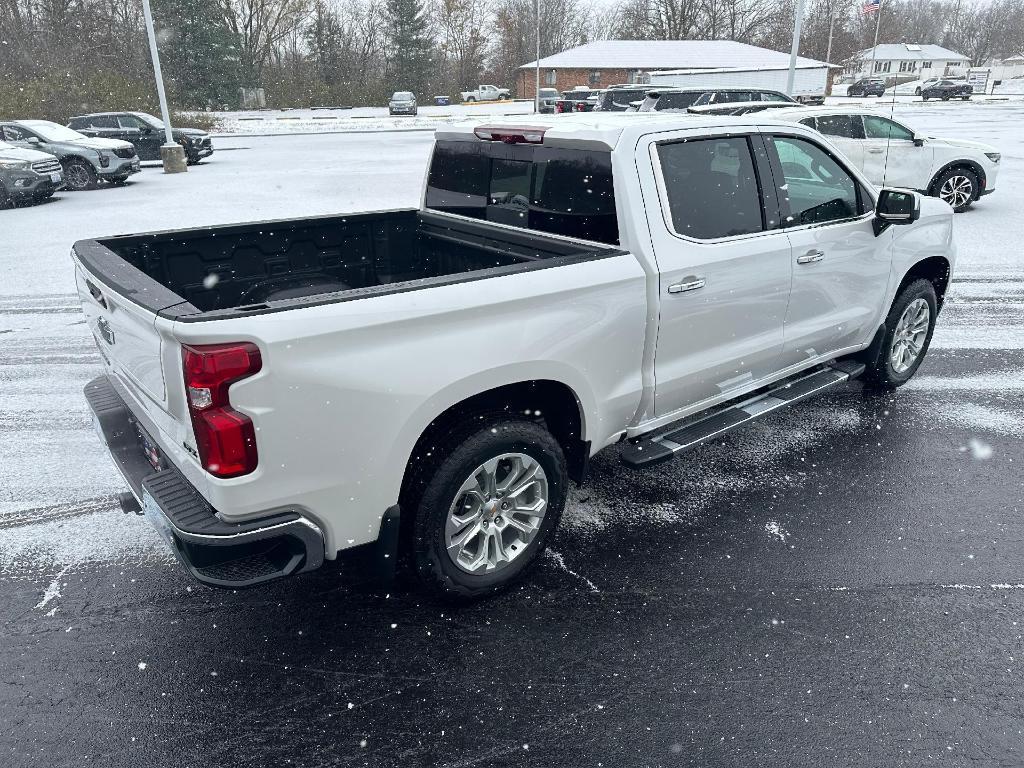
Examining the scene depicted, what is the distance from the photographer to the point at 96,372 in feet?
20.2

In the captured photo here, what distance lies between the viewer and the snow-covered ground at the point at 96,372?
13.4 feet

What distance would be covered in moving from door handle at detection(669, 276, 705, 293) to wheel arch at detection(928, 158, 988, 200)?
36.9 feet

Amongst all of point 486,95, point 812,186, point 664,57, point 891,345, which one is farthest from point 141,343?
point 486,95

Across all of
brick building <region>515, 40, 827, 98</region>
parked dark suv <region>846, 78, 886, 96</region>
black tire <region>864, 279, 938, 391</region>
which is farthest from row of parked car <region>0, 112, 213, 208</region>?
parked dark suv <region>846, 78, 886, 96</region>

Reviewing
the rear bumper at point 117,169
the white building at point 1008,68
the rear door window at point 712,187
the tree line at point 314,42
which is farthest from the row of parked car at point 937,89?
the rear door window at point 712,187

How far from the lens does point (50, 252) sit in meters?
10.9

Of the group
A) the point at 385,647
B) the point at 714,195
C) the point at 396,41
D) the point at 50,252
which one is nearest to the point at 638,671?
the point at 385,647

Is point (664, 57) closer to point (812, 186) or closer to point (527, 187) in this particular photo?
point (812, 186)

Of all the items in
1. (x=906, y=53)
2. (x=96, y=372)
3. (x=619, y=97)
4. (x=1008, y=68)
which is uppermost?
(x=906, y=53)

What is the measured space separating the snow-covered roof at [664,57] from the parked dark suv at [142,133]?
4635cm

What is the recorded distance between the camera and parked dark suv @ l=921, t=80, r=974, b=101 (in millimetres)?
55056

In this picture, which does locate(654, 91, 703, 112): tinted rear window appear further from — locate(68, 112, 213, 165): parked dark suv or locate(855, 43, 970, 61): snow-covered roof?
locate(855, 43, 970, 61): snow-covered roof

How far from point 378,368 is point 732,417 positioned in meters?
2.25

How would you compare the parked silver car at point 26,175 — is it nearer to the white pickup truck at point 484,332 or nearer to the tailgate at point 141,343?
the white pickup truck at point 484,332
